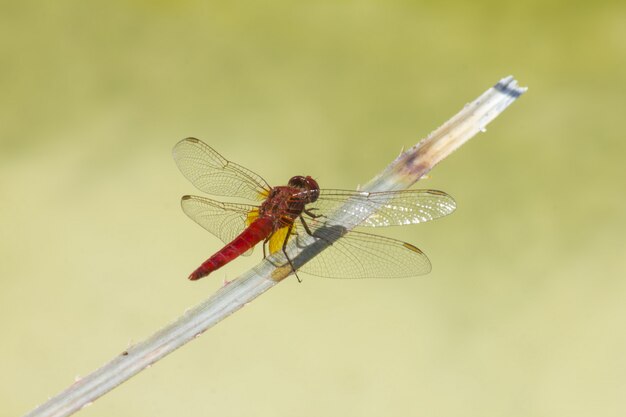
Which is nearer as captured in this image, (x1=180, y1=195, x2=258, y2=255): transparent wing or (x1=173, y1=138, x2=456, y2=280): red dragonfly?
(x1=173, y1=138, x2=456, y2=280): red dragonfly

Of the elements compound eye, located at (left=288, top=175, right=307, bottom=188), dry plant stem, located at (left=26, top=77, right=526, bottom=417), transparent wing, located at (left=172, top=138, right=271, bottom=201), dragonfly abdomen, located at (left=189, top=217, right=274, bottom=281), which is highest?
transparent wing, located at (left=172, top=138, right=271, bottom=201)

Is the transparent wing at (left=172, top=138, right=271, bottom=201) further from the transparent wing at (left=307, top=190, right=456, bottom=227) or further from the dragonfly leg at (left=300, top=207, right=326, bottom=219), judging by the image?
the transparent wing at (left=307, top=190, right=456, bottom=227)

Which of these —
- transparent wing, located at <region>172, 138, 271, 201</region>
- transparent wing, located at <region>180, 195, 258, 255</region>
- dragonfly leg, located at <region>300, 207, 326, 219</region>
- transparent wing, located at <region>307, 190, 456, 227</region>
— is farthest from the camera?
transparent wing, located at <region>172, 138, 271, 201</region>

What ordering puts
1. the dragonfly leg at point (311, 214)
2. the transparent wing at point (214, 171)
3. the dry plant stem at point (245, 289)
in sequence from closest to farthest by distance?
1. the dry plant stem at point (245, 289)
2. the dragonfly leg at point (311, 214)
3. the transparent wing at point (214, 171)

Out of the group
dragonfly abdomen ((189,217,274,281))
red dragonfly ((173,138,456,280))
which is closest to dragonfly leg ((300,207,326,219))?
red dragonfly ((173,138,456,280))

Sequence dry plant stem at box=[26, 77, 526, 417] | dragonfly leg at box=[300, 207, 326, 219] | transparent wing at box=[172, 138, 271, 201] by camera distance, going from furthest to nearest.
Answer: transparent wing at box=[172, 138, 271, 201]
dragonfly leg at box=[300, 207, 326, 219]
dry plant stem at box=[26, 77, 526, 417]

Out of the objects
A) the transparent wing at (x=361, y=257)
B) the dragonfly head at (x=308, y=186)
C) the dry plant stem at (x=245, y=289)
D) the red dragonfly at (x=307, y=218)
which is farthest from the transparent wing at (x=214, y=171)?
the dry plant stem at (x=245, y=289)

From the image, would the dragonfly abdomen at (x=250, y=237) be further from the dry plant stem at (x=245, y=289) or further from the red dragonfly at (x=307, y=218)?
the dry plant stem at (x=245, y=289)
